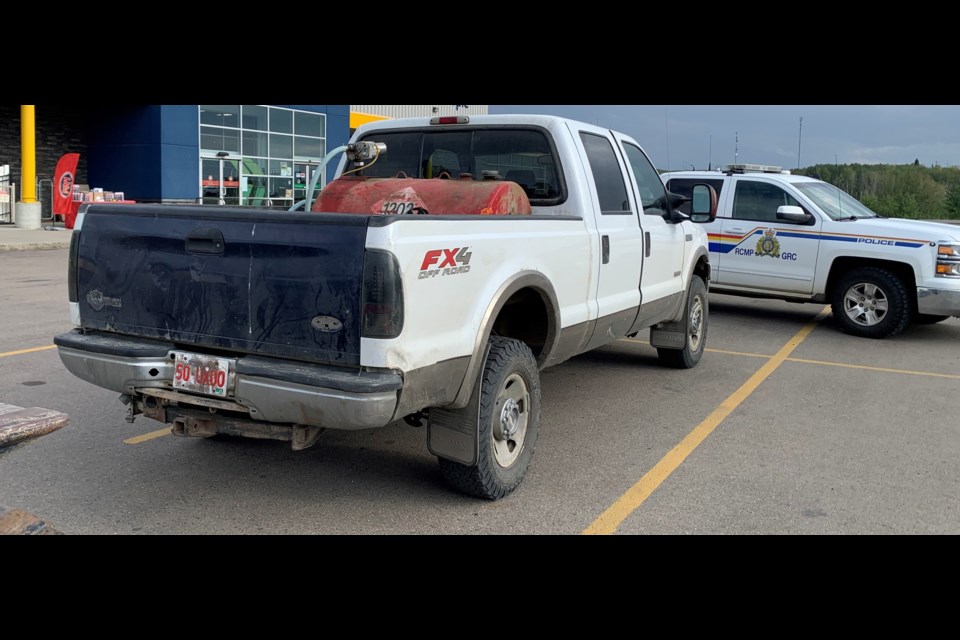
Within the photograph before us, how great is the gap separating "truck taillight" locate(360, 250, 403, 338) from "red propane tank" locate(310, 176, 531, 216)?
1.49m

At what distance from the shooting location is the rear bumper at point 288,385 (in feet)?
11.9

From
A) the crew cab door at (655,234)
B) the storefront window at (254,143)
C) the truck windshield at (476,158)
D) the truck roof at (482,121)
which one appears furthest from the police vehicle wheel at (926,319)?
the storefront window at (254,143)

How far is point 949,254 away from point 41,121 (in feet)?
79.4

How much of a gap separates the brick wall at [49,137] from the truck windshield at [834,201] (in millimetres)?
21556

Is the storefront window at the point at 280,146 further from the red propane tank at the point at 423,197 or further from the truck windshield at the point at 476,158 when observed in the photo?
the red propane tank at the point at 423,197

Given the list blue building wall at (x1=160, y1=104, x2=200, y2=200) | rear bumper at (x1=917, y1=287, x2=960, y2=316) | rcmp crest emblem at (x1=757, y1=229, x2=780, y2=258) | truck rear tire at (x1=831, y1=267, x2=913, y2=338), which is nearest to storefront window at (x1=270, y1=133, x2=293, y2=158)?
blue building wall at (x1=160, y1=104, x2=200, y2=200)

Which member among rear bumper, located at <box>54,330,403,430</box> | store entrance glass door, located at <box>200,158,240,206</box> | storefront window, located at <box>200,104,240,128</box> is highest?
storefront window, located at <box>200,104,240,128</box>

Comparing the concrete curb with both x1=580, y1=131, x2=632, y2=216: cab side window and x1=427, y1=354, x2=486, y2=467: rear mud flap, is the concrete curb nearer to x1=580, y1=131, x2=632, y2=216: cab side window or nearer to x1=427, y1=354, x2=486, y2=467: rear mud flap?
x1=580, y1=131, x2=632, y2=216: cab side window

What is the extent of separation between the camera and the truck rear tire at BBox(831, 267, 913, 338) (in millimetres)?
9836

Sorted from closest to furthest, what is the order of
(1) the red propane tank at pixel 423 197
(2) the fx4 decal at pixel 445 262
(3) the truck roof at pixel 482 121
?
(2) the fx4 decal at pixel 445 262
(1) the red propane tank at pixel 423 197
(3) the truck roof at pixel 482 121

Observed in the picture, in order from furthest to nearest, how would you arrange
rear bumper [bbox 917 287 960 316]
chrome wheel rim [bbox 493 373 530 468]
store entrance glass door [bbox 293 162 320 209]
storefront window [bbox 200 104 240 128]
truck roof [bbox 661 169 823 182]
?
store entrance glass door [bbox 293 162 320 209] < storefront window [bbox 200 104 240 128] < truck roof [bbox 661 169 823 182] < rear bumper [bbox 917 287 960 316] < chrome wheel rim [bbox 493 373 530 468]

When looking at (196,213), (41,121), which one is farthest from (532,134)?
(41,121)
